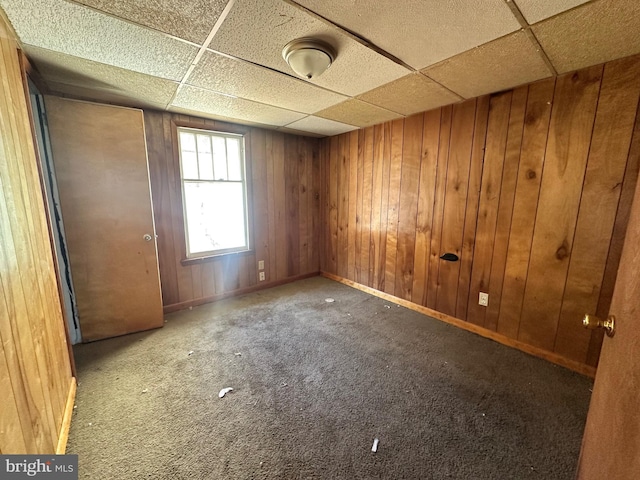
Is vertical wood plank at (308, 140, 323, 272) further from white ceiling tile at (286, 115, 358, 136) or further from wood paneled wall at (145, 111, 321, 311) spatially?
white ceiling tile at (286, 115, 358, 136)

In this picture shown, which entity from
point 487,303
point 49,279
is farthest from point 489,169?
point 49,279

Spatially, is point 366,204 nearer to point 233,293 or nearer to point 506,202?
point 506,202

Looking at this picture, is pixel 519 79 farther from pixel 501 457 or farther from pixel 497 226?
pixel 501 457

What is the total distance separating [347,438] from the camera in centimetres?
134

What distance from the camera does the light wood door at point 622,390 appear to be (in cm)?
58

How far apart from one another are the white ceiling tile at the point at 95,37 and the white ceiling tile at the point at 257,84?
0.45 feet

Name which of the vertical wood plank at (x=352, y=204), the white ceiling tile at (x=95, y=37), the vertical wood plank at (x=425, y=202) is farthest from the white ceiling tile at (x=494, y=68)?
the white ceiling tile at (x=95, y=37)

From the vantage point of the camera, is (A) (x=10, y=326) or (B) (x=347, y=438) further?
(B) (x=347, y=438)

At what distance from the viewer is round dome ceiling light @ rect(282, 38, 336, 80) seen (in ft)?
4.61

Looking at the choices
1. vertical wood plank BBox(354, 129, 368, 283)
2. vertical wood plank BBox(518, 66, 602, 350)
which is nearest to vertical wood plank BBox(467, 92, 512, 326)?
vertical wood plank BBox(518, 66, 602, 350)

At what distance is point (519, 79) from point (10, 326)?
9.92 feet

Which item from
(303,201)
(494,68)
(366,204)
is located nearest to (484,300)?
(366,204)

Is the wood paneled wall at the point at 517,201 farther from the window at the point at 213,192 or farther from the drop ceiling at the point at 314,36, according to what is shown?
the window at the point at 213,192

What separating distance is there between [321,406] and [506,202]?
211 centimetres
